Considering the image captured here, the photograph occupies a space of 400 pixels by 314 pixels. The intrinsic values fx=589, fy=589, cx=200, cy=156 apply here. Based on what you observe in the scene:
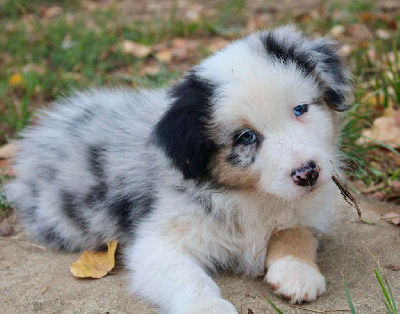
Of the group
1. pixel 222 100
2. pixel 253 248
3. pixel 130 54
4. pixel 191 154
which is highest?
pixel 222 100

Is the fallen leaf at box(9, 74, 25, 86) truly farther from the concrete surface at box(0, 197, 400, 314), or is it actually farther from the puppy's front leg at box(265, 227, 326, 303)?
the puppy's front leg at box(265, 227, 326, 303)

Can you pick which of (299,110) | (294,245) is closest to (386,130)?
(294,245)

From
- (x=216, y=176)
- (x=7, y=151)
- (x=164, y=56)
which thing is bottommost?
(x=164, y=56)

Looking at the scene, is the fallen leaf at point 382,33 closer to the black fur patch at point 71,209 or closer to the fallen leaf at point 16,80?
the fallen leaf at point 16,80

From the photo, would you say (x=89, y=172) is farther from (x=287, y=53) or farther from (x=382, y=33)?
(x=382, y=33)

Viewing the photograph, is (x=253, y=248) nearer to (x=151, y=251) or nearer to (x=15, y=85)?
(x=151, y=251)

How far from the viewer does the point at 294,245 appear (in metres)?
3.12

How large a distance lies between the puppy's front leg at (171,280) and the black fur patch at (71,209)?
20.1 inches

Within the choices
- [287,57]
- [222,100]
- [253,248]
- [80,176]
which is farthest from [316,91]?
[80,176]

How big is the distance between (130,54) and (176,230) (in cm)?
413

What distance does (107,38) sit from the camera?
7.09m

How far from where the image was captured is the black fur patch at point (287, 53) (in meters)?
2.94

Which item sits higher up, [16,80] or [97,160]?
[97,160]

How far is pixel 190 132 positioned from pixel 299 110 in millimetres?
537
